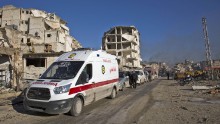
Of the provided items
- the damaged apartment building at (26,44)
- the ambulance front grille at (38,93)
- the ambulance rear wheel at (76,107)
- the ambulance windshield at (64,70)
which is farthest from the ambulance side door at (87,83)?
the damaged apartment building at (26,44)

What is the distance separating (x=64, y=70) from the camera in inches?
403

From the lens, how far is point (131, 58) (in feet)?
256

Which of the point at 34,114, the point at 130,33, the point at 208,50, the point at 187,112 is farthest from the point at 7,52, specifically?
the point at 130,33

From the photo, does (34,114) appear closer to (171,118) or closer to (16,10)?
(171,118)

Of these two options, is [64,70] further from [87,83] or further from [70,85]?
[70,85]

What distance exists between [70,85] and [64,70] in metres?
1.37

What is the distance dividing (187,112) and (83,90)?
15.1 ft

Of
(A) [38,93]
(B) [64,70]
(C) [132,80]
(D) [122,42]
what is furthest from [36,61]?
(D) [122,42]

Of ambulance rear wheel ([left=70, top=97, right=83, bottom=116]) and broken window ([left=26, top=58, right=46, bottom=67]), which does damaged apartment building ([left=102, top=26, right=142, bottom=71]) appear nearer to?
broken window ([left=26, top=58, right=46, bottom=67])

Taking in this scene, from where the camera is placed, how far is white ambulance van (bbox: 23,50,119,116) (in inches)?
347

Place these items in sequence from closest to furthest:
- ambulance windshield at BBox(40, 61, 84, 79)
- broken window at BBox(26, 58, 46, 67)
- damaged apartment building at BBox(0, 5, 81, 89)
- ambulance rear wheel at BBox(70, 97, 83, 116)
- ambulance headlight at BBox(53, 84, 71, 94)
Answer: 1. ambulance headlight at BBox(53, 84, 71, 94)
2. ambulance rear wheel at BBox(70, 97, 83, 116)
3. ambulance windshield at BBox(40, 61, 84, 79)
4. damaged apartment building at BBox(0, 5, 81, 89)
5. broken window at BBox(26, 58, 46, 67)

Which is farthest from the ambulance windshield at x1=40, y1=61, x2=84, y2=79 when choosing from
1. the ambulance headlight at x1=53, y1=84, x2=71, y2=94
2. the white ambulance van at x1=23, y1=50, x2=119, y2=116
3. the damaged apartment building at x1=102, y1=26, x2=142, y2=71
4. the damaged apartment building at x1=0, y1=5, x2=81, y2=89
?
the damaged apartment building at x1=102, y1=26, x2=142, y2=71

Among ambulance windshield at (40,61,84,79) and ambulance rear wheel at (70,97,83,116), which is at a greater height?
ambulance windshield at (40,61,84,79)

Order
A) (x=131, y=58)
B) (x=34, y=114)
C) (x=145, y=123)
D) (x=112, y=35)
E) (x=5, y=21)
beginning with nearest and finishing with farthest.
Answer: (x=145, y=123) < (x=34, y=114) < (x=5, y=21) < (x=131, y=58) < (x=112, y=35)
